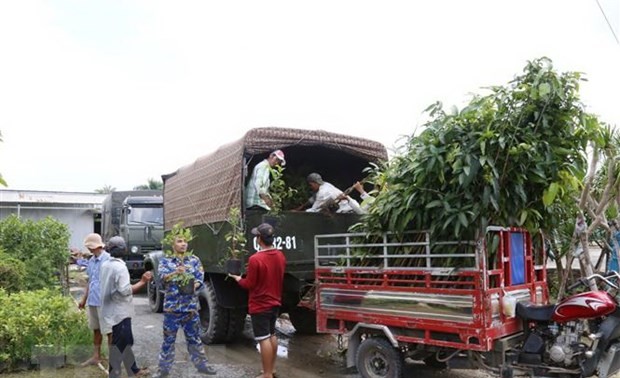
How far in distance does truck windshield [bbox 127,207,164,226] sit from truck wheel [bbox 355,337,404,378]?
9.58 metres

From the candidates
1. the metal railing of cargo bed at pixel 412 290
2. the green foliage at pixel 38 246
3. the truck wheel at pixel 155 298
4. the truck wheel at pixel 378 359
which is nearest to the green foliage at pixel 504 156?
the metal railing of cargo bed at pixel 412 290

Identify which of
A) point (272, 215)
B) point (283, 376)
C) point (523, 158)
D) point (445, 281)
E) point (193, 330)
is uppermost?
point (523, 158)

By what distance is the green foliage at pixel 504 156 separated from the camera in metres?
4.20

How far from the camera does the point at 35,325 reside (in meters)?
5.35

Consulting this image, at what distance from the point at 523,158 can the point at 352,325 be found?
233cm

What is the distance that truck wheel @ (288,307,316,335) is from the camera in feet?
25.9

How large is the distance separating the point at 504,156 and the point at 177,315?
142 inches

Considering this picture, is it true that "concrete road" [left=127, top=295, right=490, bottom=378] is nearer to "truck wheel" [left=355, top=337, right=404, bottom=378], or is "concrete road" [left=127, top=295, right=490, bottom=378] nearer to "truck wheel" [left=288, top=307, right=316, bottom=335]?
"truck wheel" [left=288, top=307, right=316, bottom=335]

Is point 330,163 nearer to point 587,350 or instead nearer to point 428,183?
point 428,183

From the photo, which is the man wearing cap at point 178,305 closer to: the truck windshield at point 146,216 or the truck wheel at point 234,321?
the truck wheel at point 234,321

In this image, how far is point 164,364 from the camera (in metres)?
5.32

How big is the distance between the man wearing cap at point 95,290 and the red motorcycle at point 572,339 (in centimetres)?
421

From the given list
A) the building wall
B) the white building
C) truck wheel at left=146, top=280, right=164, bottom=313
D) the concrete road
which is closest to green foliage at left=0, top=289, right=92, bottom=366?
the concrete road

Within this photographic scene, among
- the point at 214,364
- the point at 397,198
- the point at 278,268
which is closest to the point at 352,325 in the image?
the point at 278,268
